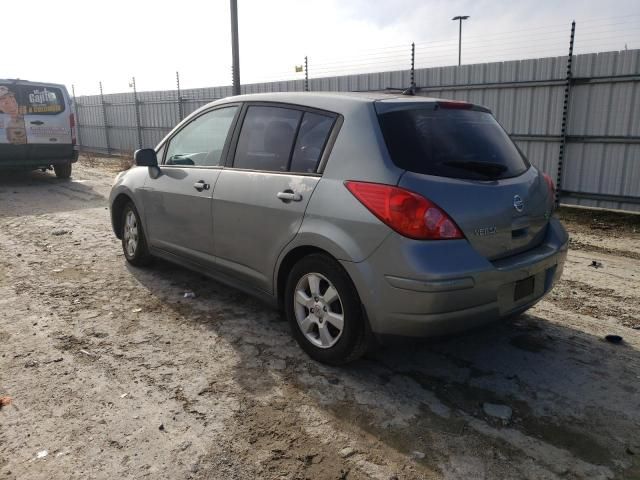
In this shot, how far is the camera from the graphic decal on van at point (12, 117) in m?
10.9

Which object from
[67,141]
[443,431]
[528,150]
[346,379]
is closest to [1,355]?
[346,379]

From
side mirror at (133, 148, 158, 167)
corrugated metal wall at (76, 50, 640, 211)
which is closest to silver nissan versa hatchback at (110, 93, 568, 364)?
side mirror at (133, 148, 158, 167)

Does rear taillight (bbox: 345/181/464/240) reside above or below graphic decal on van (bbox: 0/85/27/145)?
below

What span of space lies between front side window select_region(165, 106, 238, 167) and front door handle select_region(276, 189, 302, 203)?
93cm

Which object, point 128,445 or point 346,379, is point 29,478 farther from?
point 346,379

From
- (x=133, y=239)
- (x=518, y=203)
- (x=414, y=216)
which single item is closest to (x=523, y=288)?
(x=518, y=203)

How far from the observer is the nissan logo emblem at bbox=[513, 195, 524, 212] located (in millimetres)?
3115

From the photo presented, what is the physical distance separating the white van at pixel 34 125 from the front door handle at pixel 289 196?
1005 centimetres

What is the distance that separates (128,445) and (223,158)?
223cm

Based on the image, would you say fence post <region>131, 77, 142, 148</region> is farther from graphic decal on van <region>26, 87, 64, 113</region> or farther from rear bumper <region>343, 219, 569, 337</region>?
rear bumper <region>343, 219, 569, 337</region>

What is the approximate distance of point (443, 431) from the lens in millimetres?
2672

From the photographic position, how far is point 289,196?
3.35 m

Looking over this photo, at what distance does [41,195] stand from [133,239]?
6415 mm

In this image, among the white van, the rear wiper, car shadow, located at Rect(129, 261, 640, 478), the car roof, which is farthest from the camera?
the white van
